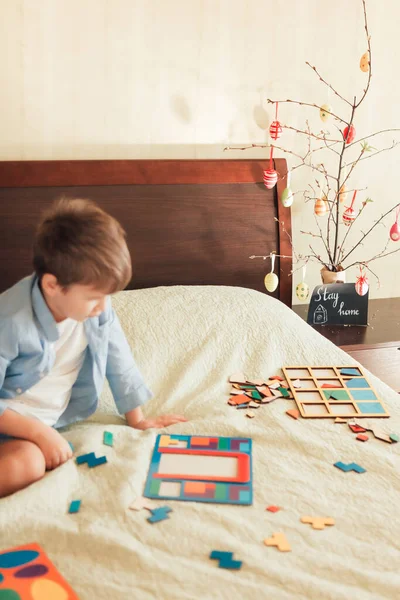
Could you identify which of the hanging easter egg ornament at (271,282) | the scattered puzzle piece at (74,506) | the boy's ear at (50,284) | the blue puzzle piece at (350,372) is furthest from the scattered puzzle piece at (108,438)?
the hanging easter egg ornament at (271,282)

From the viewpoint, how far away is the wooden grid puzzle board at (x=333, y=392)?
165cm

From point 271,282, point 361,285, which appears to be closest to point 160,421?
point 271,282

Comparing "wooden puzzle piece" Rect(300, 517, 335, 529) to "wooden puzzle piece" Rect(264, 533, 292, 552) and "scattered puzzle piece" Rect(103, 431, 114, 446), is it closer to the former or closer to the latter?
Answer: "wooden puzzle piece" Rect(264, 533, 292, 552)

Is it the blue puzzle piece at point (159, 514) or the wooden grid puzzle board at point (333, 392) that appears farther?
the wooden grid puzzle board at point (333, 392)

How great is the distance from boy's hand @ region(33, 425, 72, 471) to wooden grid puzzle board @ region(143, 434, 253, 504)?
0.19 meters

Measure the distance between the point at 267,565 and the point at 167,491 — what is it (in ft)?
0.98

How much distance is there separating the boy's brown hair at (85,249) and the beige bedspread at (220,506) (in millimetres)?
388

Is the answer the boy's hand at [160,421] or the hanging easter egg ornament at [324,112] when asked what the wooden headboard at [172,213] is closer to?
the hanging easter egg ornament at [324,112]

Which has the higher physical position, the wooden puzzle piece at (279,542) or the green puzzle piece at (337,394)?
the green puzzle piece at (337,394)

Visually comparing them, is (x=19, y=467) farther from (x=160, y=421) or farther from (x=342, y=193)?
(x=342, y=193)

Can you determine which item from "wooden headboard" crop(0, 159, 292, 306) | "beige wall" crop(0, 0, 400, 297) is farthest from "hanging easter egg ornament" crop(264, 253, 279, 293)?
"beige wall" crop(0, 0, 400, 297)

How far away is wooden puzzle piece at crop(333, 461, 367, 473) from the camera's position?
1401 millimetres

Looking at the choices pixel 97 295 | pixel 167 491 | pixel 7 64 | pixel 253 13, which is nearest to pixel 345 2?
pixel 253 13

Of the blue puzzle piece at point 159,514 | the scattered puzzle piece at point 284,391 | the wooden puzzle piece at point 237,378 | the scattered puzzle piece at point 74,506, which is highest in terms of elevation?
the wooden puzzle piece at point 237,378
